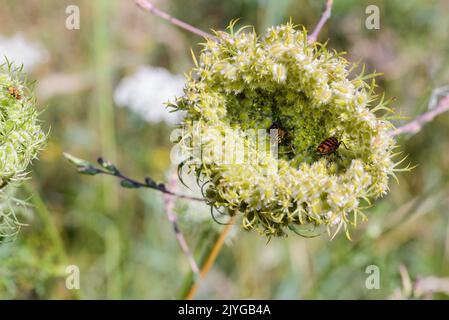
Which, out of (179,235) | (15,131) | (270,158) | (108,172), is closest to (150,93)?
(179,235)

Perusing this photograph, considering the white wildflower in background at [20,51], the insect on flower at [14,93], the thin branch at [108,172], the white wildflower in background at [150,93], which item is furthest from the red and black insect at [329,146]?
the white wildflower in background at [20,51]

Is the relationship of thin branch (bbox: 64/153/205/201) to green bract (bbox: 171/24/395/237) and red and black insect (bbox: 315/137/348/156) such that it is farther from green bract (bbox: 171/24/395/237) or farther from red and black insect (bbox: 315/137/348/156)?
red and black insect (bbox: 315/137/348/156)

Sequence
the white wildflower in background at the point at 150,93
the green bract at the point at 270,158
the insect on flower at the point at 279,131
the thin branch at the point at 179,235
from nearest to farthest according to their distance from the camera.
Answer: the green bract at the point at 270,158 < the insect on flower at the point at 279,131 < the thin branch at the point at 179,235 < the white wildflower in background at the point at 150,93

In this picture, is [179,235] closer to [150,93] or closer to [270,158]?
[270,158]

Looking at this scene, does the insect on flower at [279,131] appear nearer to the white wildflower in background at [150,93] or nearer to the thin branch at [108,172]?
the thin branch at [108,172]

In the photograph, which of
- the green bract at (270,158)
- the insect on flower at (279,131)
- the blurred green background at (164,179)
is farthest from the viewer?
the blurred green background at (164,179)

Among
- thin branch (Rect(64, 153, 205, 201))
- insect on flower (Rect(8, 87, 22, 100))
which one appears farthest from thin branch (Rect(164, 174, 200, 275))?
insect on flower (Rect(8, 87, 22, 100))
